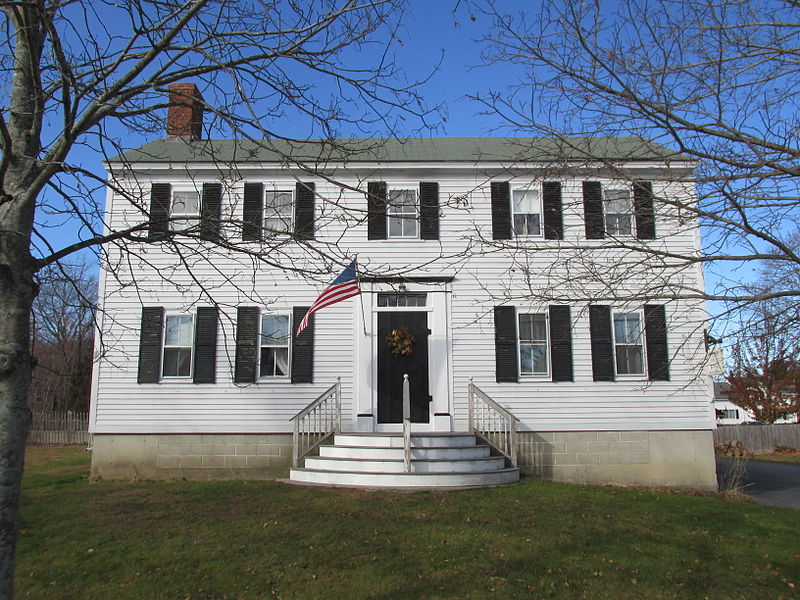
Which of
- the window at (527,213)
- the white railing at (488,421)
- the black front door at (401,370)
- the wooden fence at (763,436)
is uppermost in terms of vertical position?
the window at (527,213)

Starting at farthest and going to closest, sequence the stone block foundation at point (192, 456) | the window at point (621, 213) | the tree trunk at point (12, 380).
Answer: the stone block foundation at point (192, 456) < the window at point (621, 213) < the tree trunk at point (12, 380)

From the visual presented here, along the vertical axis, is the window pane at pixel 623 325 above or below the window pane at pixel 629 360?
above

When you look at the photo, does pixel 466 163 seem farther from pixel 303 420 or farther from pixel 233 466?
pixel 233 466

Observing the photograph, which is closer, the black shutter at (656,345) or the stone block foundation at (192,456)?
the stone block foundation at (192,456)

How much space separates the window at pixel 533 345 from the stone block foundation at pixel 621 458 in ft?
4.12

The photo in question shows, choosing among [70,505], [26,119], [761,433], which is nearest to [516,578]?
[26,119]

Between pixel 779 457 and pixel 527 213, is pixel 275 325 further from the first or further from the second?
pixel 779 457

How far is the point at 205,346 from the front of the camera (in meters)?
12.1

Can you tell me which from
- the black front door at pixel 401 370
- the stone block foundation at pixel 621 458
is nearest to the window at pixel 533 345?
the stone block foundation at pixel 621 458

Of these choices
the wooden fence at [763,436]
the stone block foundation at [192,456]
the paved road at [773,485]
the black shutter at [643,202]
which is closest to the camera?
the black shutter at [643,202]

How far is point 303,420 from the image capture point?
11297mm

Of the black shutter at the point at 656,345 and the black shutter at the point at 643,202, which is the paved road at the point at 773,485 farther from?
the black shutter at the point at 643,202

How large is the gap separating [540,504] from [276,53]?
7.25 meters

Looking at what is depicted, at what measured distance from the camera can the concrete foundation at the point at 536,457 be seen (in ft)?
38.5
